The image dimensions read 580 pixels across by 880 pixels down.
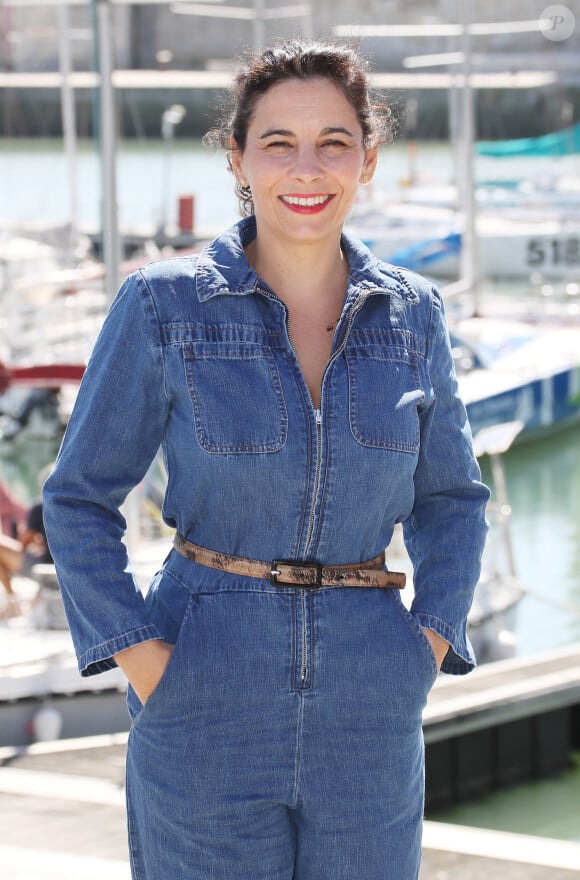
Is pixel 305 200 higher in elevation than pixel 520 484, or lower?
higher

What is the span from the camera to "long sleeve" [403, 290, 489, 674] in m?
1.70

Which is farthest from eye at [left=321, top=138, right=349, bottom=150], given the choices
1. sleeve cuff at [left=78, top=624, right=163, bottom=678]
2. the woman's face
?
sleeve cuff at [left=78, top=624, right=163, bottom=678]

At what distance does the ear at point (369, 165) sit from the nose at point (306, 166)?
3.9 inches

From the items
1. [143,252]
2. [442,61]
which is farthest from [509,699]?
[442,61]

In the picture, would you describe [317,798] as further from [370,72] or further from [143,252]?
[143,252]

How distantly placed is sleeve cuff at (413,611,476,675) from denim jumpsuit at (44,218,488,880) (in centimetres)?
6

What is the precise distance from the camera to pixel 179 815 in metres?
1.57

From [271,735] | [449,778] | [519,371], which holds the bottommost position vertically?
[449,778]

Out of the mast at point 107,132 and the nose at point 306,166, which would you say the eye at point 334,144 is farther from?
the mast at point 107,132

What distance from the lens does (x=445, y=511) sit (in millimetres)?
1748

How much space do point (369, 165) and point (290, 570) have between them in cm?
55

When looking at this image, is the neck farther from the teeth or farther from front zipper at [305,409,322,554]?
front zipper at [305,409,322,554]

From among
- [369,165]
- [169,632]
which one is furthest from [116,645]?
[369,165]

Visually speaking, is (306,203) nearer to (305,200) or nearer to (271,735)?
(305,200)
